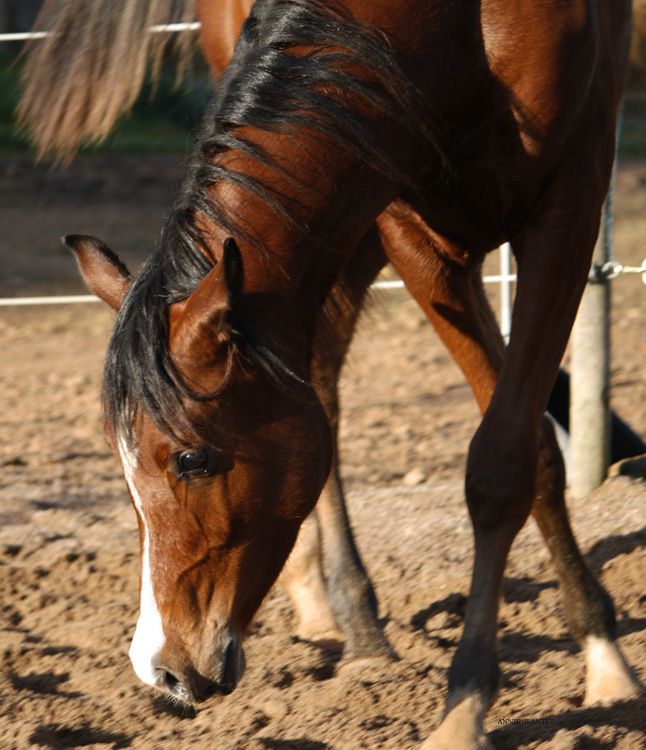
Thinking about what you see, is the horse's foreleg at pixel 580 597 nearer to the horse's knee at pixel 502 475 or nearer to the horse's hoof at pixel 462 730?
the horse's knee at pixel 502 475

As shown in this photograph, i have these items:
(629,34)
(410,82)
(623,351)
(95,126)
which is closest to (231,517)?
(410,82)

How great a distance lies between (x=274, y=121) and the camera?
7.97 ft

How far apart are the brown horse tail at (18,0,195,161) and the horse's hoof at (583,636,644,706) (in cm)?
218

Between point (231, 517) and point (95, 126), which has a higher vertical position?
point (95, 126)

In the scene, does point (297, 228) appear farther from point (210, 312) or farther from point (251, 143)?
point (210, 312)

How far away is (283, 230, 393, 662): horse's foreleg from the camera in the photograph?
3.27 metres

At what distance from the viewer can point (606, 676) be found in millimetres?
2893

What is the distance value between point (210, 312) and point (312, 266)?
324mm

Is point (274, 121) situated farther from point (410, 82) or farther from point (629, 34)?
point (629, 34)

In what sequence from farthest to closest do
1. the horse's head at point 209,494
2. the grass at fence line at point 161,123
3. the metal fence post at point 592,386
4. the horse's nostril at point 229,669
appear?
1. the grass at fence line at point 161,123
2. the metal fence post at point 592,386
3. the horse's nostril at point 229,669
4. the horse's head at point 209,494

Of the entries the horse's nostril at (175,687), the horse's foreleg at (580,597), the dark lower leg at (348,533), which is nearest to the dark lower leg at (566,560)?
the horse's foreleg at (580,597)

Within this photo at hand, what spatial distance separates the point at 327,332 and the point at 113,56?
A: 1752mm

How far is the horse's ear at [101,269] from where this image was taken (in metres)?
2.53

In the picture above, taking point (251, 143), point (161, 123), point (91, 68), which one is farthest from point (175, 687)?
point (161, 123)
